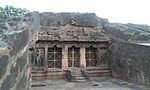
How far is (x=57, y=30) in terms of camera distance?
13398 mm

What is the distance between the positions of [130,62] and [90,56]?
279cm

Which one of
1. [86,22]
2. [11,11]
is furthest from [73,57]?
[11,11]

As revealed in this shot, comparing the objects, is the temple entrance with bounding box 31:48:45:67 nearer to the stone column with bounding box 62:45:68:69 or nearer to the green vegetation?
the stone column with bounding box 62:45:68:69

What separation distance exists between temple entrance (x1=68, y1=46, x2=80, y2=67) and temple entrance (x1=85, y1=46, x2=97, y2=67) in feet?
1.68

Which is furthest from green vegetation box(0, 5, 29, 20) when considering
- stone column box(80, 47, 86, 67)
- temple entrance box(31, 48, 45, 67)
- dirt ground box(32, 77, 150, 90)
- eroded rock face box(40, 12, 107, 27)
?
dirt ground box(32, 77, 150, 90)

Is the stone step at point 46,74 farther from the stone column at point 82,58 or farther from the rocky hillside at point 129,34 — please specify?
the rocky hillside at point 129,34

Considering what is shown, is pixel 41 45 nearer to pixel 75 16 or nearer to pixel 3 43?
pixel 75 16

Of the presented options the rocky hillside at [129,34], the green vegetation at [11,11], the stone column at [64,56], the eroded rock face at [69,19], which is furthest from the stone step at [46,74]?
the green vegetation at [11,11]

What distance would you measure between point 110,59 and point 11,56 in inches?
399

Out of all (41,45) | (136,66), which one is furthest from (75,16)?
(136,66)

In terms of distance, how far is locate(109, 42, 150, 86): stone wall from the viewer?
10.2 metres

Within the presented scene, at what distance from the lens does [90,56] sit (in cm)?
1366

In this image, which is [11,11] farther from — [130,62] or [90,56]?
[130,62]

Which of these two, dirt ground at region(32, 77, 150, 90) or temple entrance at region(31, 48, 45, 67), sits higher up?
temple entrance at region(31, 48, 45, 67)
